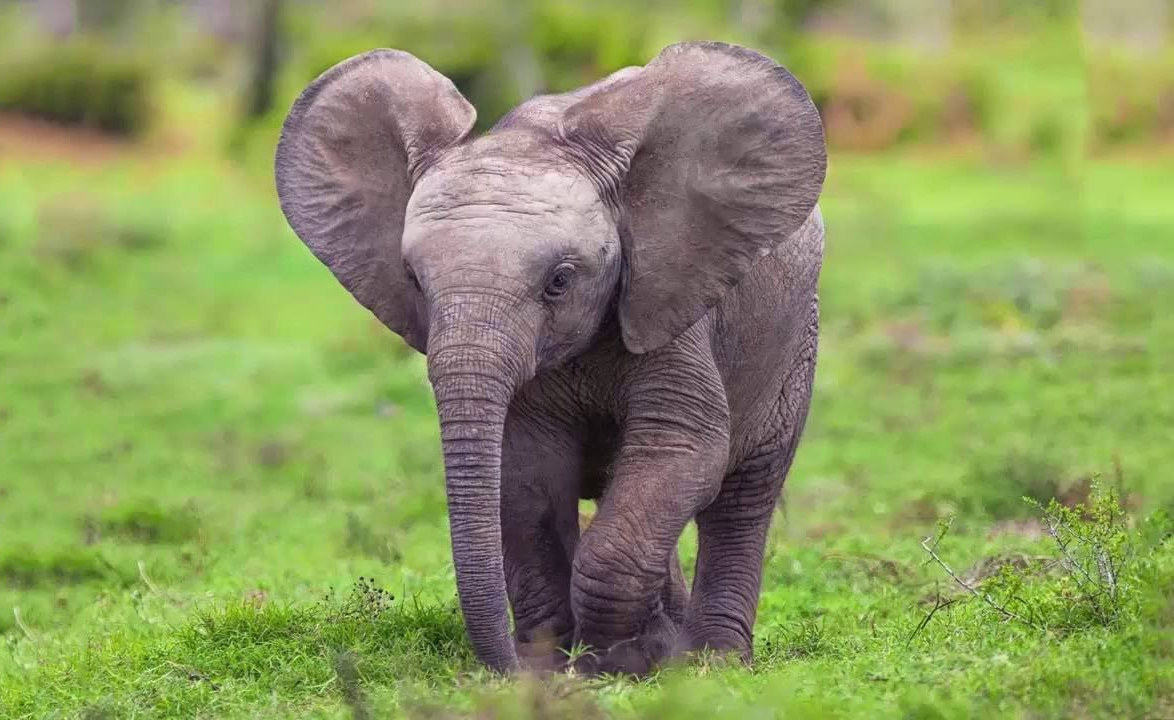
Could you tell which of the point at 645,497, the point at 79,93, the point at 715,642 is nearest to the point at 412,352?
the point at 715,642

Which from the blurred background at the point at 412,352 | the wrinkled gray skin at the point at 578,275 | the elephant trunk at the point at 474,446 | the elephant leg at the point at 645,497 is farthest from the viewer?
the blurred background at the point at 412,352

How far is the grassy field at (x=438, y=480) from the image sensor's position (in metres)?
5.90

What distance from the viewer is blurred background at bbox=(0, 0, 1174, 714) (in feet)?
33.6

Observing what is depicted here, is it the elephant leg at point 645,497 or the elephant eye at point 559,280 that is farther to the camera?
the elephant leg at point 645,497

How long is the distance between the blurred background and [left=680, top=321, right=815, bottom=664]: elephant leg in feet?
1.87

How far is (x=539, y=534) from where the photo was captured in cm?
682

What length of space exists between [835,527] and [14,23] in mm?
34814

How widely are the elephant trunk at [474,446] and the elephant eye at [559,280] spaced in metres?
0.29

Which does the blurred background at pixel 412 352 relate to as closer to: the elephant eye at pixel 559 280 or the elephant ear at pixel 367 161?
the elephant ear at pixel 367 161

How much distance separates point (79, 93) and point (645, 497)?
28.6 meters

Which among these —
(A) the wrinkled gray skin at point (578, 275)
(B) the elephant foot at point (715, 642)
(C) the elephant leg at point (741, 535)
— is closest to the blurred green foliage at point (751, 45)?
(C) the elephant leg at point (741, 535)

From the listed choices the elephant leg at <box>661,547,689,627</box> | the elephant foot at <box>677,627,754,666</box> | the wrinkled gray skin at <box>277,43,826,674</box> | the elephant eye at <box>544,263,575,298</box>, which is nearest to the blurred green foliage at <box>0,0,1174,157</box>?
the elephant leg at <box>661,547,689,627</box>

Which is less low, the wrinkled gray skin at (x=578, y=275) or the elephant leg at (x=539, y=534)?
the wrinkled gray skin at (x=578, y=275)

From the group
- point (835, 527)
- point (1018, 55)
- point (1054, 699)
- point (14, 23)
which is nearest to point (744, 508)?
point (1054, 699)
